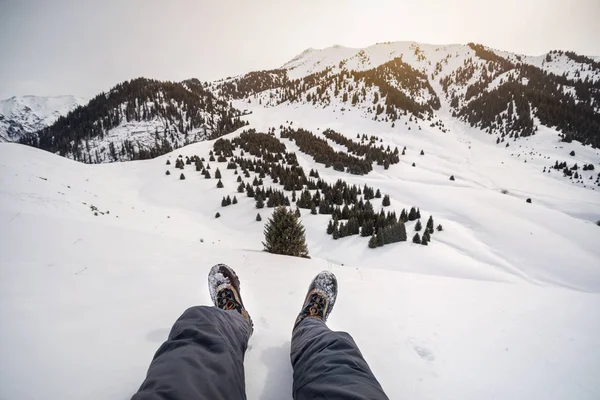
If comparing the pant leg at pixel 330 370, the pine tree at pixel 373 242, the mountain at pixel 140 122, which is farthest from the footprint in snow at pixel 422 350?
the mountain at pixel 140 122

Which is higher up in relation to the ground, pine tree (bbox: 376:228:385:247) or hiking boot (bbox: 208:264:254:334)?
hiking boot (bbox: 208:264:254:334)

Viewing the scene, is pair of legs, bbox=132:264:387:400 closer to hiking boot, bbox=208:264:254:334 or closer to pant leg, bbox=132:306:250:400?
pant leg, bbox=132:306:250:400

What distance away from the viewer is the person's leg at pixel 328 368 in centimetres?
164

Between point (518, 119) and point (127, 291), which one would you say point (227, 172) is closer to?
point (127, 291)

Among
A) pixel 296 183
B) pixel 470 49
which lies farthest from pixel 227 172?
pixel 470 49

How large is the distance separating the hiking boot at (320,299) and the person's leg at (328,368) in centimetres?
46

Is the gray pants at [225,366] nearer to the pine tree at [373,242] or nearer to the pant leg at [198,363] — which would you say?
the pant leg at [198,363]

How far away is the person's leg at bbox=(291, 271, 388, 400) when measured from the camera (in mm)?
1641

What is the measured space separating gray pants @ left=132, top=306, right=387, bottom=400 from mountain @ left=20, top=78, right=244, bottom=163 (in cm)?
7518

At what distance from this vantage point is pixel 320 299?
3229 mm

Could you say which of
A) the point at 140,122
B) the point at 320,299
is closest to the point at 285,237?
the point at 320,299

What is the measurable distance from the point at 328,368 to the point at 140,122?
9487 cm

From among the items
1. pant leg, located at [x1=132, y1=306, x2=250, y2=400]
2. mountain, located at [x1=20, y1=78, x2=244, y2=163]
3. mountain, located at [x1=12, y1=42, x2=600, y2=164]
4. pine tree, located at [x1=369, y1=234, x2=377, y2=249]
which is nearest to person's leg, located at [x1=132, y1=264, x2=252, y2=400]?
pant leg, located at [x1=132, y1=306, x2=250, y2=400]

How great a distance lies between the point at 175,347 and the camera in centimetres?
179
